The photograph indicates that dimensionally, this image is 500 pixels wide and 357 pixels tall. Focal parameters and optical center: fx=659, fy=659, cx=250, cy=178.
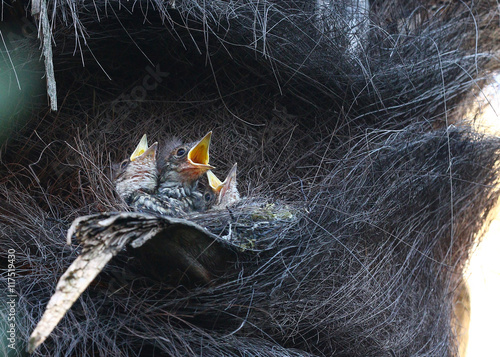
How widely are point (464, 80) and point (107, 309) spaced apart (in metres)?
1.40

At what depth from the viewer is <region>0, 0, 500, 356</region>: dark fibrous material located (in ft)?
5.06

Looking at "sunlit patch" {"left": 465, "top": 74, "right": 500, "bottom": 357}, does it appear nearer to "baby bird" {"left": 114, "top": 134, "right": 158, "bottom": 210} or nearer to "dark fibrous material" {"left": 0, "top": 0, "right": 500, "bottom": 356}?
"dark fibrous material" {"left": 0, "top": 0, "right": 500, "bottom": 356}

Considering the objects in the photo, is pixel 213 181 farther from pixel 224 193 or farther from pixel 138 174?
pixel 138 174

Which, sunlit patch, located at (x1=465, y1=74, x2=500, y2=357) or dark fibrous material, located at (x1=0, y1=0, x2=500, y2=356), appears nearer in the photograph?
dark fibrous material, located at (x1=0, y1=0, x2=500, y2=356)

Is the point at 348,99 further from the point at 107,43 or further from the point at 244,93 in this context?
the point at 107,43

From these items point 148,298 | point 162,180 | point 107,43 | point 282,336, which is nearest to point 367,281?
point 282,336

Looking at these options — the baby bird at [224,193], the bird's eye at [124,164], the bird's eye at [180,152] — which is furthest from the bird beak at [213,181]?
the bird's eye at [124,164]

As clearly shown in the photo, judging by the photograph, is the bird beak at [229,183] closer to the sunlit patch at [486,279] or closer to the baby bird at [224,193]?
the baby bird at [224,193]

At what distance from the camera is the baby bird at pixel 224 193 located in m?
1.98

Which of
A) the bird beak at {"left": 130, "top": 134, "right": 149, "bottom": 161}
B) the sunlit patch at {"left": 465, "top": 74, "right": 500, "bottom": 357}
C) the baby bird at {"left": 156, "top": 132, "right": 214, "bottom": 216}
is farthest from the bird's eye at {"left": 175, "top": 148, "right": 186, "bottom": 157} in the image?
the sunlit patch at {"left": 465, "top": 74, "right": 500, "bottom": 357}

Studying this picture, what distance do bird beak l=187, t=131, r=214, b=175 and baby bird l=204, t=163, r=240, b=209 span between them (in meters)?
0.08

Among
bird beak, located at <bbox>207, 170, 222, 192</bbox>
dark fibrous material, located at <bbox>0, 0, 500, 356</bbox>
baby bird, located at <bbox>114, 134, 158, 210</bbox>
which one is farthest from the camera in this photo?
bird beak, located at <bbox>207, 170, 222, 192</bbox>

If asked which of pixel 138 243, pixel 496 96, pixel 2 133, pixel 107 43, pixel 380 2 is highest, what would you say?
pixel 380 2

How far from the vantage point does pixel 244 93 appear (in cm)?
216
